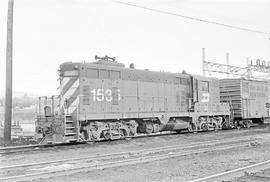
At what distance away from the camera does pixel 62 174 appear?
7.57m

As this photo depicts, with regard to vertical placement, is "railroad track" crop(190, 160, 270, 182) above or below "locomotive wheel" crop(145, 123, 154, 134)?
below

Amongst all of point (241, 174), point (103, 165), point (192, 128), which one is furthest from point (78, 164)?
point (192, 128)

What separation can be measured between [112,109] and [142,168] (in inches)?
308

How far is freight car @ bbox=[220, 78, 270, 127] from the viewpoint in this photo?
2377cm

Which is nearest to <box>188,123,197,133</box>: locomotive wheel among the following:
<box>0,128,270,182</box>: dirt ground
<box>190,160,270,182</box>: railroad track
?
<box>0,128,270,182</box>: dirt ground

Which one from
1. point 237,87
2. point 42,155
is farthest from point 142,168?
point 237,87

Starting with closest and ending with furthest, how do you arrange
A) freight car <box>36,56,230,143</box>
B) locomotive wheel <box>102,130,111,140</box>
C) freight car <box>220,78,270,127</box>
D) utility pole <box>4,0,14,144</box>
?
freight car <box>36,56,230,143</box>
locomotive wheel <box>102,130,111,140</box>
utility pole <box>4,0,14,144</box>
freight car <box>220,78,270,127</box>

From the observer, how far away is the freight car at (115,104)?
1466 centimetres

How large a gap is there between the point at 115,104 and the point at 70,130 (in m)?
2.84

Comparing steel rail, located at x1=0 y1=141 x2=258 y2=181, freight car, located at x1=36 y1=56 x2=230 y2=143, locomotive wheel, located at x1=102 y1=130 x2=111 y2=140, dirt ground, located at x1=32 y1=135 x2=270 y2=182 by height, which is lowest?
dirt ground, located at x1=32 y1=135 x2=270 y2=182

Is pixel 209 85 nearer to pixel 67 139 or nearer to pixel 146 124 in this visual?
pixel 146 124

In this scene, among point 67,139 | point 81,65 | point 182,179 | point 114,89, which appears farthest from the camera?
point 114,89

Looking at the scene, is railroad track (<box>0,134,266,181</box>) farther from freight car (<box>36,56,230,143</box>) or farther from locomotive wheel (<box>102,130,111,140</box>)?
freight car (<box>36,56,230,143</box>)

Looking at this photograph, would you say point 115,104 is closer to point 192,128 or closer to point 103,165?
point 192,128
